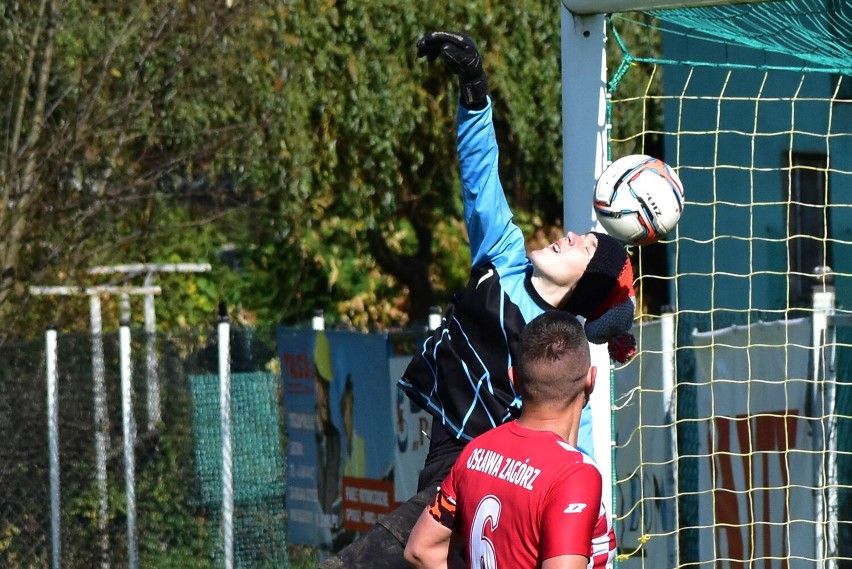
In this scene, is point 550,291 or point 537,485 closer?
point 537,485

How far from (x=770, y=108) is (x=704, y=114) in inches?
24.3

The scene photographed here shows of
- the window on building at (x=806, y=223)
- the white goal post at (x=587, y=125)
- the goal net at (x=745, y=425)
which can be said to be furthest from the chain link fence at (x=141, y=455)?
the window on building at (x=806, y=223)

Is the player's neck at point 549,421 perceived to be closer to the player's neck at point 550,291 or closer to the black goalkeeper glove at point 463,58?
the player's neck at point 550,291

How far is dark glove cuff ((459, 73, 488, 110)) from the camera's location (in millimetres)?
4605

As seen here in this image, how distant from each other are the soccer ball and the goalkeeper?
0.44 m

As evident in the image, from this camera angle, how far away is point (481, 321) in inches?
175

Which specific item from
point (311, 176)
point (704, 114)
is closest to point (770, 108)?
point (704, 114)

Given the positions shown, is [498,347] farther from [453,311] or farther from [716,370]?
[716,370]

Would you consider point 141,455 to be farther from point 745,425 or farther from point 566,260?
point 566,260

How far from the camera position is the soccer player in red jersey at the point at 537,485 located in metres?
3.27

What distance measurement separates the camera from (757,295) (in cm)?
1370

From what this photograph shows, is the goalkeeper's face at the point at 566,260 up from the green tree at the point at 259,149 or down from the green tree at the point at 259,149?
down

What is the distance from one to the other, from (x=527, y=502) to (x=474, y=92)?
176 centimetres

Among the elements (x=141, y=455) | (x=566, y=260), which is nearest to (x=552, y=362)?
(x=566, y=260)
